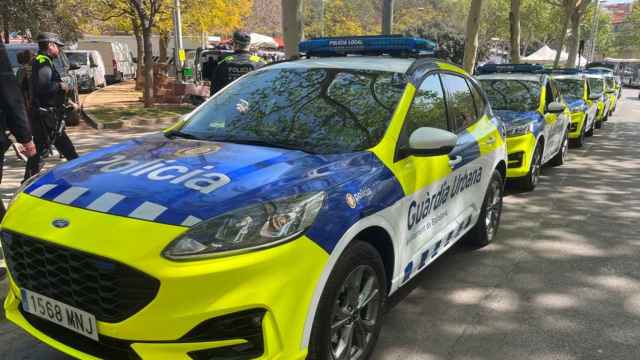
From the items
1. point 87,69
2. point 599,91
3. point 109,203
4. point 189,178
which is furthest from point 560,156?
point 87,69

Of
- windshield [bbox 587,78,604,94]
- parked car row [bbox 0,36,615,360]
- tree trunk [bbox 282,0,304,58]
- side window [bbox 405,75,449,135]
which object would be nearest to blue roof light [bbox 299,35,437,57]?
parked car row [bbox 0,36,615,360]

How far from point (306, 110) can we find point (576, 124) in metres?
9.55

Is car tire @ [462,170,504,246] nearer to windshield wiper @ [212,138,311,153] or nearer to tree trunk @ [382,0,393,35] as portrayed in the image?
windshield wiper @ [212,138,311,153]

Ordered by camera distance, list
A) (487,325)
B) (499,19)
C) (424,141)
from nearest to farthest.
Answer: (424,141) < (487,325) < (499,19)

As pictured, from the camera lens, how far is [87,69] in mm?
20531

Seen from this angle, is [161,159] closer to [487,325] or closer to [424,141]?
[424,141]

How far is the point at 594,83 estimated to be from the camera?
15586mm

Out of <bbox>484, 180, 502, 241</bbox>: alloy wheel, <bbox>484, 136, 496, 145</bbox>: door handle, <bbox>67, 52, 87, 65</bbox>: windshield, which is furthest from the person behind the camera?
<bbox>67, 52, 87, 65</bbox>: windshield

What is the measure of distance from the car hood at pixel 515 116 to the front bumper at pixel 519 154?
0.81ft

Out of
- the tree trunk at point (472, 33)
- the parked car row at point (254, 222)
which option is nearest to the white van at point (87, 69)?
the tree trunk at point (472, 33)

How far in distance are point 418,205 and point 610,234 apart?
336 centimetres

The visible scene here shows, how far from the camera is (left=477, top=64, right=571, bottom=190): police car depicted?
23.6 ft

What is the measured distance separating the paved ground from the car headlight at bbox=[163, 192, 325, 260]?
1.32 meters

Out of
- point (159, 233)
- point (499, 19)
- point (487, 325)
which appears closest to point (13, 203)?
point (159, 233)
